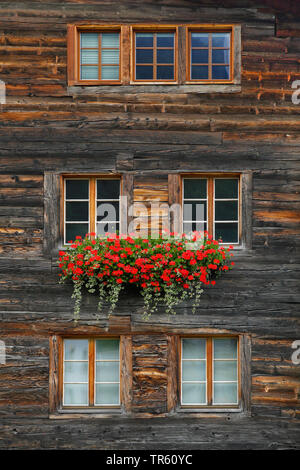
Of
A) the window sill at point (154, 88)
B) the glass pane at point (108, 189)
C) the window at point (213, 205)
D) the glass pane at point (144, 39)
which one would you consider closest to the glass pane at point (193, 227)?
the window at point (213, 205)

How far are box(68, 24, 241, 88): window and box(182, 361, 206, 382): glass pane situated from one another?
442 cm

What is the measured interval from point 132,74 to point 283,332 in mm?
4727

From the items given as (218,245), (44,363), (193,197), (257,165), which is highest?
(257,165)

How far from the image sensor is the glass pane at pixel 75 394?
7.38 m

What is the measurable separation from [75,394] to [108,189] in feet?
10.9

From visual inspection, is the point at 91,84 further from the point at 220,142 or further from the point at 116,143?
the point at 220,142

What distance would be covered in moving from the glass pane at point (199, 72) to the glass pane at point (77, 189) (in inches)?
97.2

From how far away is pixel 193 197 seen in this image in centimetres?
750

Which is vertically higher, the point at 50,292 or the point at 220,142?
the point at 220,142

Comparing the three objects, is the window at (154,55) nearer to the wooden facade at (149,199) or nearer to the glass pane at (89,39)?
the wooden facade at (149,199)

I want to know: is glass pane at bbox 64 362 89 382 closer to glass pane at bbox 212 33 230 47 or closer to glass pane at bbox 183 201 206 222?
glass pane at bbox 183 201 206 222

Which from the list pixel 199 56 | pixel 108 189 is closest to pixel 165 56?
pixel 199 56

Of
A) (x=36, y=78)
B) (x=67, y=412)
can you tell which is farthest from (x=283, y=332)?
(x=36, y=78)

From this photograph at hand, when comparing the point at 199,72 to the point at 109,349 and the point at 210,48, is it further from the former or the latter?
the point at 109,349
